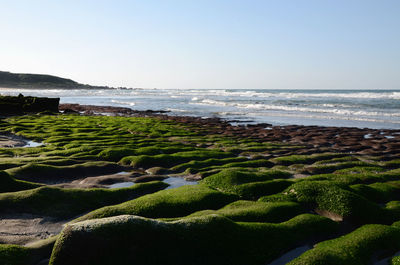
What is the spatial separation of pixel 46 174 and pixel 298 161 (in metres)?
11.6

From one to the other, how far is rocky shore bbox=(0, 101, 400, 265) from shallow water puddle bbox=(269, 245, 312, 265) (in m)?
0.04

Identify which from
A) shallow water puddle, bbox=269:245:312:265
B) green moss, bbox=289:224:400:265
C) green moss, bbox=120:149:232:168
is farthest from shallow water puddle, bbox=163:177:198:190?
green moss, bbox=289:224:400:265

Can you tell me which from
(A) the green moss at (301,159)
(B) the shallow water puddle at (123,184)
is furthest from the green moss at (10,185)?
(A) the green moss at (301,159)

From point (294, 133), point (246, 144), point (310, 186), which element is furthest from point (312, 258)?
point (294, 133)

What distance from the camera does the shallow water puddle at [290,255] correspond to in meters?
6.29

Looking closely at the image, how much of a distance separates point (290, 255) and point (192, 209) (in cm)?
291

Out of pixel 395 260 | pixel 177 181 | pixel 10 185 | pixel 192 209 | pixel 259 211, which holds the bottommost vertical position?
pixel 177 181

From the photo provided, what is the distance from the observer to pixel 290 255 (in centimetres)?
655

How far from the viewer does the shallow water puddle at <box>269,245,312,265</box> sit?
20.6 ft

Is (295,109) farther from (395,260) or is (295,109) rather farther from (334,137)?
(395,260)

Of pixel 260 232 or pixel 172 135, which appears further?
pixel 172 135

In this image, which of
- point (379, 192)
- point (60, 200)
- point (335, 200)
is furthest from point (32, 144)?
point (379, 192)

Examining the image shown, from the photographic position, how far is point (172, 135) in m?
23.8

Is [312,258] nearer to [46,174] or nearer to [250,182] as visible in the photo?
[250,182]
